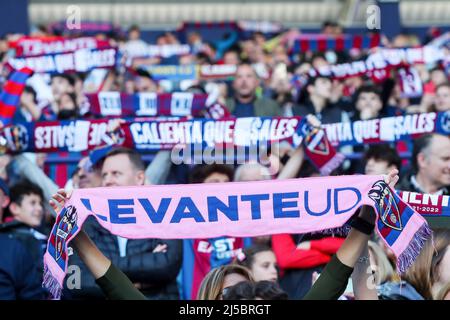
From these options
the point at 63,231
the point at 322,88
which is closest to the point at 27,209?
the point at 63,231

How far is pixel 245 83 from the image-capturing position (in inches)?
443

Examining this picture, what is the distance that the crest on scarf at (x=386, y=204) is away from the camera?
478 cm

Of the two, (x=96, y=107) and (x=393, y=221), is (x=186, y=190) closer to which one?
(x=393, y=221)

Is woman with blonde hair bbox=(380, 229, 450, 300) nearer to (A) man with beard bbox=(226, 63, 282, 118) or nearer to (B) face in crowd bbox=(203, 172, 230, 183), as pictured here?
(B) face in crowd bbox=(203, 172, 230, 183)

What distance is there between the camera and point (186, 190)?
4965 mm

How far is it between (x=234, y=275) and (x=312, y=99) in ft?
20.8

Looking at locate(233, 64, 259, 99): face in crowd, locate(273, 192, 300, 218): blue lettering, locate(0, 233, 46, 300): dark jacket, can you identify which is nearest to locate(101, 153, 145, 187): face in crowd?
locate(0, 233, 46, 300): dark jacket

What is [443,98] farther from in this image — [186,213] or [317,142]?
[186,213]

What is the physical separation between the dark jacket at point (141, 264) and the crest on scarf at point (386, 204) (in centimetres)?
207

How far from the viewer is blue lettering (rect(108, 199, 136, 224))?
4973 millimetres

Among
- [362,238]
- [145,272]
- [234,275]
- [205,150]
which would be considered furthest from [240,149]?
[362,238]

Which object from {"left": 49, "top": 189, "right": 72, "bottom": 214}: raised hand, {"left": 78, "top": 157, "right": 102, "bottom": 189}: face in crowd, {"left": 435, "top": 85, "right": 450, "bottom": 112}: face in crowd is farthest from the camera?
{"left": 435, "top": 85, "right": 450, "bottom": 112}: face in crowd

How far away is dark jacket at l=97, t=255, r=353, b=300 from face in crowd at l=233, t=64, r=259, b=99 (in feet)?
21.2

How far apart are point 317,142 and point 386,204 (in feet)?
10.2
